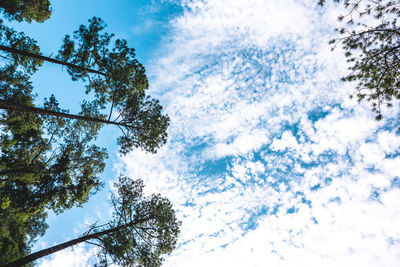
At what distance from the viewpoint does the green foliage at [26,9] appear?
30.0 feet

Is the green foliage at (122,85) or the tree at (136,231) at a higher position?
the green foliage at (122,85)

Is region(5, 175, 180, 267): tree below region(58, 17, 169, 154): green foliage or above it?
below

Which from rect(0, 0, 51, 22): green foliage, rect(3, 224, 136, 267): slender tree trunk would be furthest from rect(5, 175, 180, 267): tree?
rect(0, 0, 51, 22): green foliage

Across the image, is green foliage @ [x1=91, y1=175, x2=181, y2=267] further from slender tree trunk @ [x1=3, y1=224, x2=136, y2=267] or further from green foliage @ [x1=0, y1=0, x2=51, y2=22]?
green foliage @ [x1=0, y1=0, x2=51, y2=22]

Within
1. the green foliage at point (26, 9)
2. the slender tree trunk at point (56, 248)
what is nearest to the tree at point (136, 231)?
the slender tree trunk at point (56, 248)

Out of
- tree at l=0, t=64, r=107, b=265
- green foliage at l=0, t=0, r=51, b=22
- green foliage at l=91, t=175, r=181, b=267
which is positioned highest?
green foliage at l=0, t=0, r=51, b=22

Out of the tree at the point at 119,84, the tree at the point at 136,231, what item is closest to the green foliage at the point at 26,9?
the tree at the point at 119,84

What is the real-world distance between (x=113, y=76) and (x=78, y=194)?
8.90m

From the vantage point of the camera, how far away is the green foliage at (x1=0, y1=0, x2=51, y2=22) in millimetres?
9145

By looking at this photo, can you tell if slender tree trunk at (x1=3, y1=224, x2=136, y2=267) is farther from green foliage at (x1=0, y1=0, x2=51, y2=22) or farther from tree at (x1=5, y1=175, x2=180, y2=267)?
green foliage at (x1=0, y1=0, x2=51, y2=22)

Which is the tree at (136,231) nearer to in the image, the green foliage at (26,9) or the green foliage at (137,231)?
the green foliage at (137,231)

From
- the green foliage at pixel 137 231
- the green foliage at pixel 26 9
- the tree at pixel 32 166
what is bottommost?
the green foliage at pixel 137 231

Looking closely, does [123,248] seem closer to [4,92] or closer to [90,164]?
[90,164]

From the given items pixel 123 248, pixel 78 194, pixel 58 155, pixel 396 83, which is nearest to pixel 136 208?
pixel 123 248
